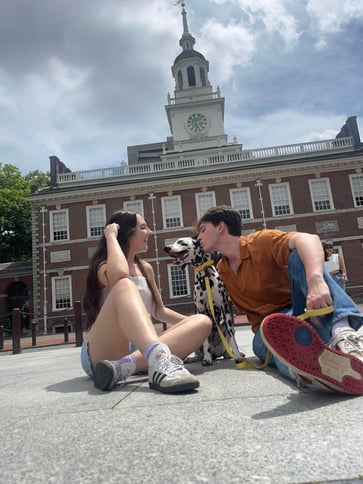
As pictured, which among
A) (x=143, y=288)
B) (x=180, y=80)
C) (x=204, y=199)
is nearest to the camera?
(x=143, y=288)

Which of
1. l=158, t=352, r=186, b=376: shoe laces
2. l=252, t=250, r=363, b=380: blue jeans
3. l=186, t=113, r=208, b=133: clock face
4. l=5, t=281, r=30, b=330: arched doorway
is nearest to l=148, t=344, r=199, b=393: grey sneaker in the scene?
l=158, t=352, r=186, b=376: shoe laces

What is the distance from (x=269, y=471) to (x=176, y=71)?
4093 centimetres

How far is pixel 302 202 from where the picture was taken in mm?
23406

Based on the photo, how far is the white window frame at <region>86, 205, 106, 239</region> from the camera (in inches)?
942

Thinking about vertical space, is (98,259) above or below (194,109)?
below

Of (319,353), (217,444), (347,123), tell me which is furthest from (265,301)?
(347,123)

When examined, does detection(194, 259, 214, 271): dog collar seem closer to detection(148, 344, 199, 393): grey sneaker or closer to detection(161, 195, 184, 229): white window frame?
detection(148, 344, 199, 393): grey sneaker

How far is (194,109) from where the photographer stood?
116ft

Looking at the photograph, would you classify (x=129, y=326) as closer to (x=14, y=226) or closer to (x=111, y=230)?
(x=111, y=230)

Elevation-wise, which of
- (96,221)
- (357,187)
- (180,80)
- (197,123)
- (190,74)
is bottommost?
(96,221)

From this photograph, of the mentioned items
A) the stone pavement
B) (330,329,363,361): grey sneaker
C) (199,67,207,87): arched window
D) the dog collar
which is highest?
(199,67,207,87): arched window

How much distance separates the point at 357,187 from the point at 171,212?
1241 cm

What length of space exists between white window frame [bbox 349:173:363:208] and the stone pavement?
24110 millimetres

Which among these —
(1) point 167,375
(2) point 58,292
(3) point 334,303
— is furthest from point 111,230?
(2) point 58,292
